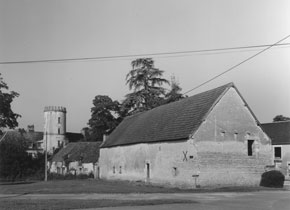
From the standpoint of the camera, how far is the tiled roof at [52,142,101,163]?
64531mm

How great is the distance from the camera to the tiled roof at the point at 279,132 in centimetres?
5565

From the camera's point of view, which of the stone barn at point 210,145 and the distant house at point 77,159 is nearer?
the stone barn at point 210,145

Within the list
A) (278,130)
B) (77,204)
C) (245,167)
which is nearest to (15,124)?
(77,204)

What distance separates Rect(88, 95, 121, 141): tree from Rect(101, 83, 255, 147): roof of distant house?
28849mm

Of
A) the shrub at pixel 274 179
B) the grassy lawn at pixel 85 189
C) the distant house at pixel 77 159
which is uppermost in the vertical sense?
the distant house at pixel 77 159

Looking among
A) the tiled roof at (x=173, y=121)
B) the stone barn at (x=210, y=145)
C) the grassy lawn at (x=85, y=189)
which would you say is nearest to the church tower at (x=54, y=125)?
the tiled roof at (x=173, y=121)

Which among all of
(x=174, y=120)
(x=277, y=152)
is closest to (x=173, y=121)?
(x=174, y=120)

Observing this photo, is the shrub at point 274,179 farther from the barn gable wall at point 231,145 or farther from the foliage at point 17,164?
the foliage at point 17,164

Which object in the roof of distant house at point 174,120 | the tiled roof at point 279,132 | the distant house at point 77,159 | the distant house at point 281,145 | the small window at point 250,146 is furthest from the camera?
the distant house at point 77,159

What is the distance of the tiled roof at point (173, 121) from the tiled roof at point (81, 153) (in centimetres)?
1666

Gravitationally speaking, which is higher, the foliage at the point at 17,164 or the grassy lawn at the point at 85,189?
the foliage at the point at 17,164

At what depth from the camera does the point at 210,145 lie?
106 feet

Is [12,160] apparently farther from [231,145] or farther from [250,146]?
[250,146]

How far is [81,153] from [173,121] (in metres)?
33.2
